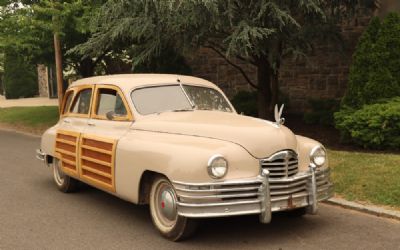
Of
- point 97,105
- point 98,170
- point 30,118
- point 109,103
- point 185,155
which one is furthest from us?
point 30,118

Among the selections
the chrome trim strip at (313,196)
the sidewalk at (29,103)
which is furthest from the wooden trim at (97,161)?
the sidewalk at (29,103)

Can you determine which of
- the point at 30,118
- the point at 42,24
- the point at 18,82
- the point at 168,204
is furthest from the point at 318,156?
the point at 18,82

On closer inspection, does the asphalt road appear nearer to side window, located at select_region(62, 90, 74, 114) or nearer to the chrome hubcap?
the chrome hubcap

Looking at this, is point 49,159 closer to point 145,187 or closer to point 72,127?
point 72,127

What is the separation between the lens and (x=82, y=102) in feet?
23.2

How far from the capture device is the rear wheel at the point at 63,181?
7.25 meters

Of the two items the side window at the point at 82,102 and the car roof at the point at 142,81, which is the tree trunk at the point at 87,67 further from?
the car roof at the point at 142,81

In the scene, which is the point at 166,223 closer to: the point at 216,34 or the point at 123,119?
the point at 123,119

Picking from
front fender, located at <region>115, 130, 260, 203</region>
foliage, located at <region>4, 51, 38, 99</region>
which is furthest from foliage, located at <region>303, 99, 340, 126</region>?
foliage, located at <region>4, 51, 38, 99</region>

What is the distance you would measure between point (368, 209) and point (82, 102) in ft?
13.6

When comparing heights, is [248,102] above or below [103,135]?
below

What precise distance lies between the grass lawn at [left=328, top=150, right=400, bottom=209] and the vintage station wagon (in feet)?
4.24

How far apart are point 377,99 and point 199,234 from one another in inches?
227

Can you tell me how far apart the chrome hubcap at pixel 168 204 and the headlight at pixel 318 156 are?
1585 mm
